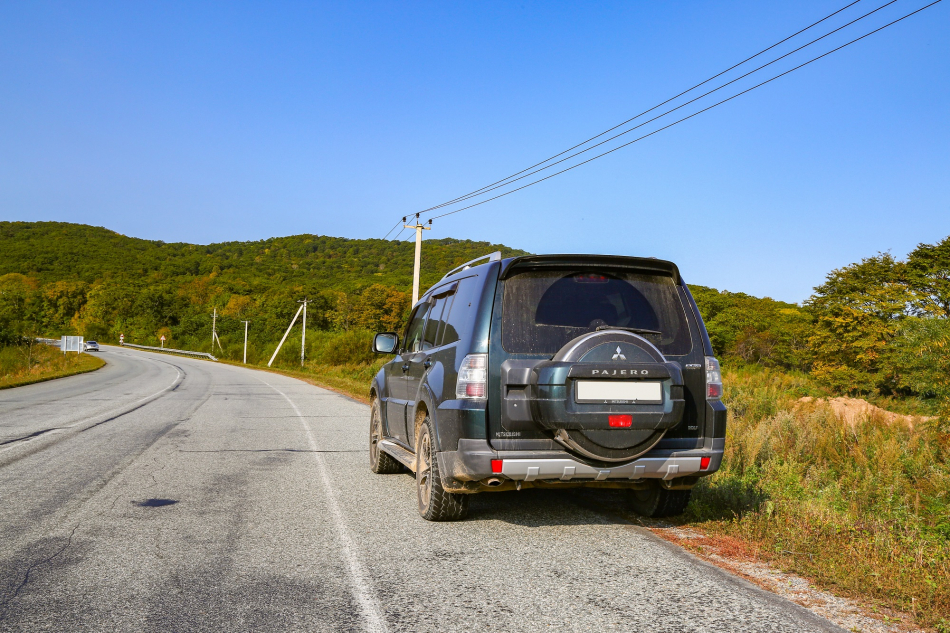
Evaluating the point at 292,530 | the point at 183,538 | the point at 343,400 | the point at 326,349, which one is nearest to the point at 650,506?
the point at 292,530

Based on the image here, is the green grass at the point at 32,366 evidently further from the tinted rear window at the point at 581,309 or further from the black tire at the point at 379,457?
the tinted rear window at the point at 581,309

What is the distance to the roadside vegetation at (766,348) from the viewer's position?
16.9 feet

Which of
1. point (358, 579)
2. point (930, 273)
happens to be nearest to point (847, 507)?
point (358, 579)

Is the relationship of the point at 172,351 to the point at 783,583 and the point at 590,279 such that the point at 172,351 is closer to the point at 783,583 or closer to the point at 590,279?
the point at 590,279

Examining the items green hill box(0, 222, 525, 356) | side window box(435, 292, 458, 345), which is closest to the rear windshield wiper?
side window box(435, 292, 458, 345)

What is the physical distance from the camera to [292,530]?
533 centimetres

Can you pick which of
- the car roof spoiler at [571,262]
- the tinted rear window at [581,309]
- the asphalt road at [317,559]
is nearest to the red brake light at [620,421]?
the tinted rear window at [581,309]

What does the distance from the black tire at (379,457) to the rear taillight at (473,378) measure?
3.22 metres

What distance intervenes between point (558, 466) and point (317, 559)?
69.7 inches

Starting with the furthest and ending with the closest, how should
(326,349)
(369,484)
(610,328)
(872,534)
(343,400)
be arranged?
(326,349), (343,400), (369,484), (872,534), (610,328)

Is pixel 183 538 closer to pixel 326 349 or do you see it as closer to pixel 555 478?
pixel 555 478

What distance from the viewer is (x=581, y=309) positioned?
4.97 m

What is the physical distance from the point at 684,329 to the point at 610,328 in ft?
2.19

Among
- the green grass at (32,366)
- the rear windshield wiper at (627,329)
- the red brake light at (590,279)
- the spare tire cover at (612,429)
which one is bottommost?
the green grass at (32,366)
